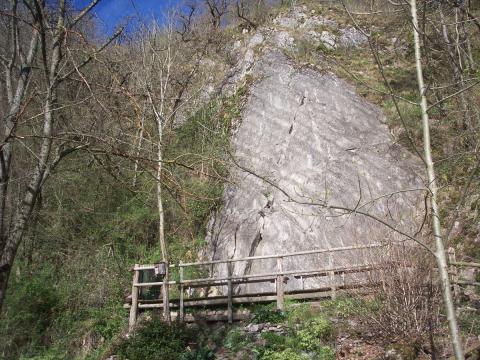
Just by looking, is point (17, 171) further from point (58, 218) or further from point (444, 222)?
point (444, 222)

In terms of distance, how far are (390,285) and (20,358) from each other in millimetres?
8390

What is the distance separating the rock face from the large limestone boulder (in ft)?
0.10

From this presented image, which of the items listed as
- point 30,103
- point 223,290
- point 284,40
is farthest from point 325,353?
point 284,40

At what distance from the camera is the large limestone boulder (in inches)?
483

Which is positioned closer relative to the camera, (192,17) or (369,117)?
(369,117)

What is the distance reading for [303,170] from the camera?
1391 centimetres

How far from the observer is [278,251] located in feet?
40.7

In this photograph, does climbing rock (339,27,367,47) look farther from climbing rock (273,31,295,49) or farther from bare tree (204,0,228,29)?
bare tree (204,0,228,29)

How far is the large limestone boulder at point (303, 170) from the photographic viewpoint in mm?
12266

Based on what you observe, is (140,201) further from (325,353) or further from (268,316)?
(325,353)

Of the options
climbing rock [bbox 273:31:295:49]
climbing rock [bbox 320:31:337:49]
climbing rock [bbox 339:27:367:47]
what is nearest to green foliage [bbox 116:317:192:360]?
climbing rock [bbox 273:31:295:49]

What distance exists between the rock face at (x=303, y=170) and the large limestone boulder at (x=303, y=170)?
30mm

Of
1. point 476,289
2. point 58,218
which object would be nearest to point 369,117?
point 476,289

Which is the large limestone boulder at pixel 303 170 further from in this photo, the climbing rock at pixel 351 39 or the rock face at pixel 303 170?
the climbing rock at pixel 351 39
